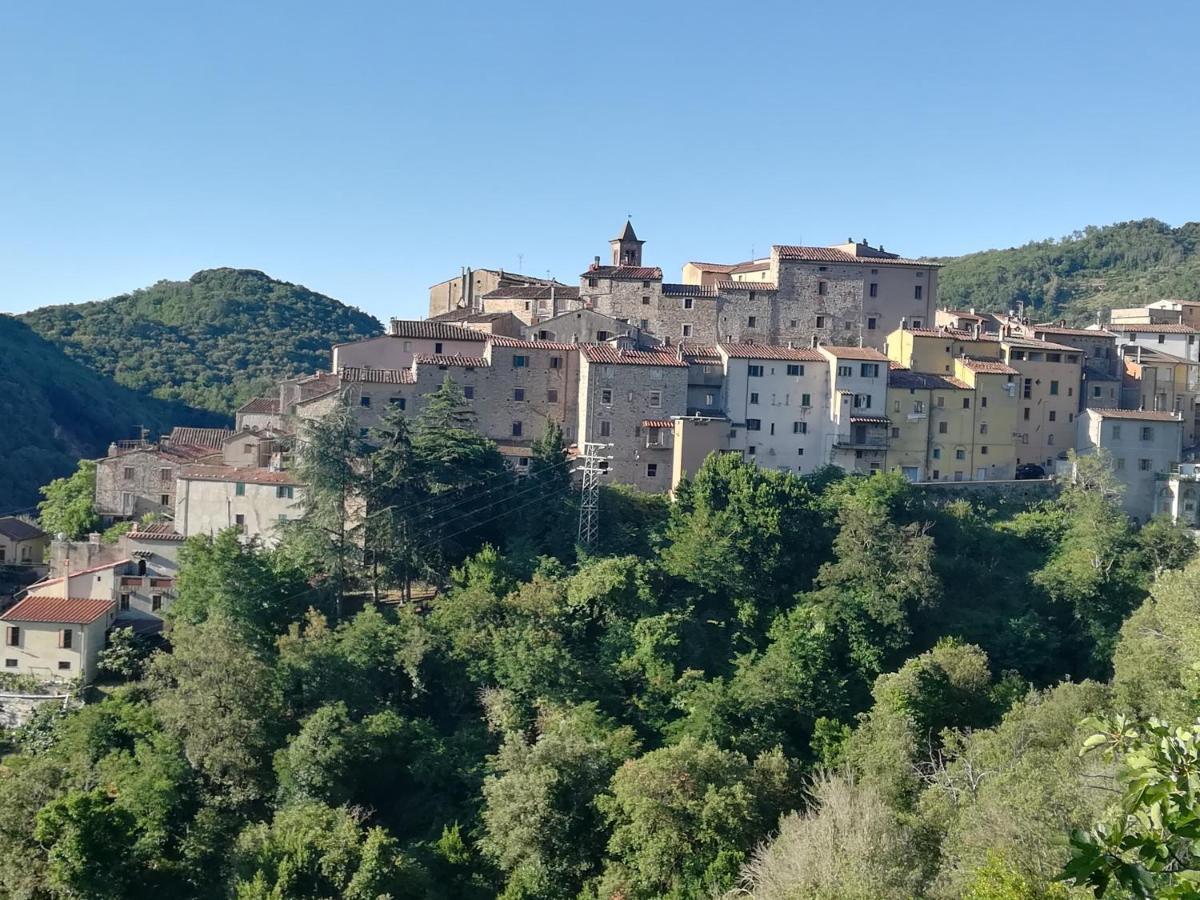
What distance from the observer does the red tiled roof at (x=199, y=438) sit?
5178 centimetres

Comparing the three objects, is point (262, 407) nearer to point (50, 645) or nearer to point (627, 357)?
point (627, 357)

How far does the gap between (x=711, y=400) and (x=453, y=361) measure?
9489mm

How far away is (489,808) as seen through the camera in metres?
32.3

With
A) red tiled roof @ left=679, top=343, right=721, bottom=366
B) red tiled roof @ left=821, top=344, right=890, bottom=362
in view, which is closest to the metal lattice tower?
red tiled roof @ left=679, top=343, right=721, bottom=366

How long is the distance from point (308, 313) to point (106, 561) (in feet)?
198

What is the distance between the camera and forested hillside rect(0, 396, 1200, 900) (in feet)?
95.8

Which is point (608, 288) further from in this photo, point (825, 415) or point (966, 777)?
point (966, 777)

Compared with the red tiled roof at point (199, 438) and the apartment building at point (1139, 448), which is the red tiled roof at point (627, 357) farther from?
the apartment building at point (1139, 448)

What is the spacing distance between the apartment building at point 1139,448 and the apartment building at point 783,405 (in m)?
11.1

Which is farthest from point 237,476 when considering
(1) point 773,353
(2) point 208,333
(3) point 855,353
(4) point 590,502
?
(2) point 208,333

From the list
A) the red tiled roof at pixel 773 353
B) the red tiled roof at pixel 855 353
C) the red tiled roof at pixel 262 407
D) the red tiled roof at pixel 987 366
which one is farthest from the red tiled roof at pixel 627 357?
the red tiled roof at pixel 262 407

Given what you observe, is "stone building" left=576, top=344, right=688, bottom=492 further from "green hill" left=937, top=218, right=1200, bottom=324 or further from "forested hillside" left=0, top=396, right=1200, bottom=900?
"green hill" left=937, top=218, right=1200, bottom=324

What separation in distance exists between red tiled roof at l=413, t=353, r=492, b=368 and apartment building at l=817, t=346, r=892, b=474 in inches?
494

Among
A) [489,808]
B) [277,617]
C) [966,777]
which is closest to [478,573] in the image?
[277,617]
